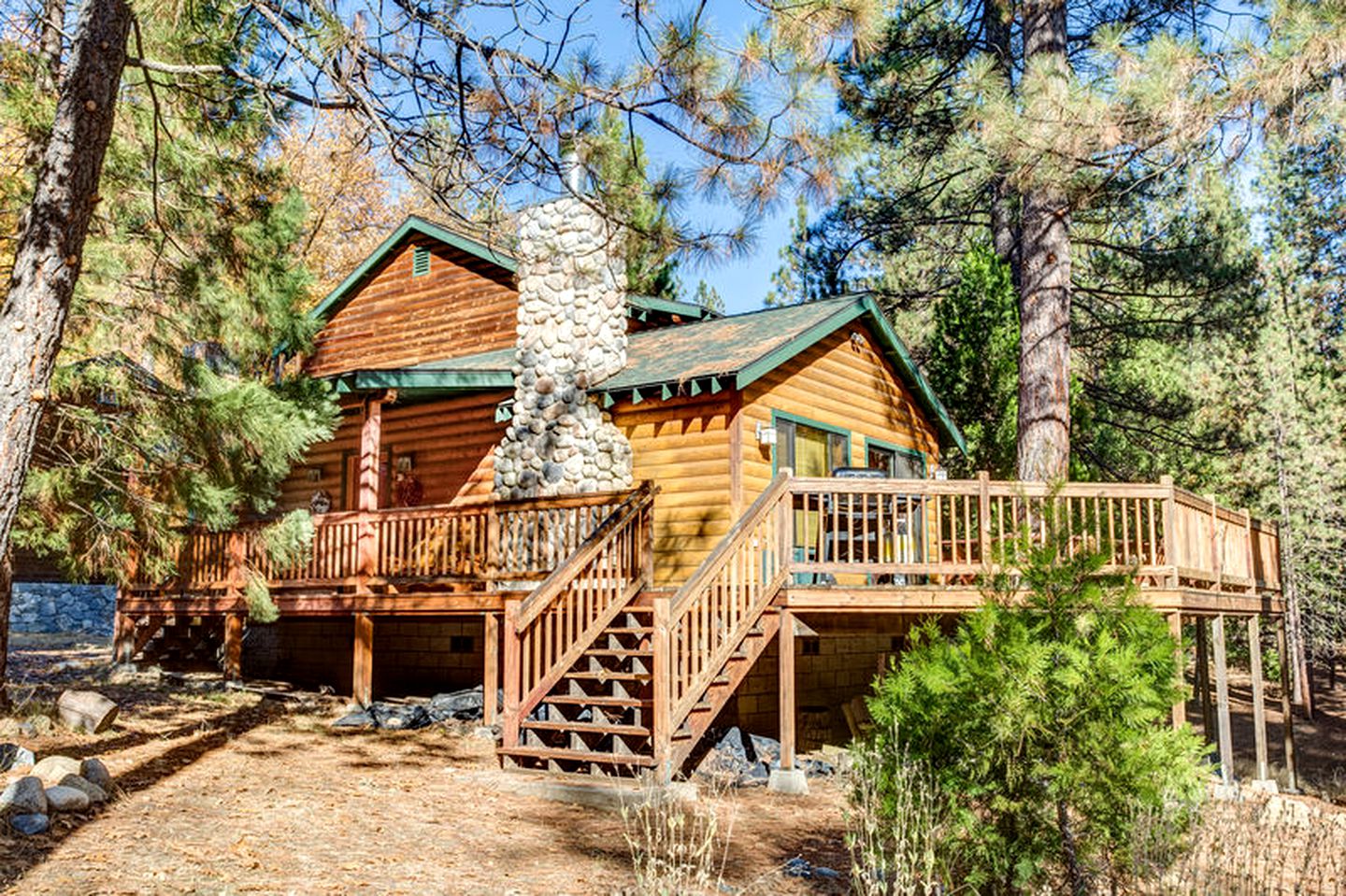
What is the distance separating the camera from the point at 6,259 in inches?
567

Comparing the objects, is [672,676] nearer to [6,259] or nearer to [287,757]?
[287,757]

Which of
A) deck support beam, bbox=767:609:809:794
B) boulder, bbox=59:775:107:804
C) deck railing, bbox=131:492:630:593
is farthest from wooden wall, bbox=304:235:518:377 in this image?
boulder, bbox=59:775:107:804

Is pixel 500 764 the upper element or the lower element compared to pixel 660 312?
lower

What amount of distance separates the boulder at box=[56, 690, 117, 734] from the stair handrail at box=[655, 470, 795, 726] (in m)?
5.11

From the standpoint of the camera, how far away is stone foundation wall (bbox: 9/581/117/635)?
77.4 feet

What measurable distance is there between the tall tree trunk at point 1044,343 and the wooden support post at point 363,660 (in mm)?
8474

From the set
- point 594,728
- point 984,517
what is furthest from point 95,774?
point 984,517

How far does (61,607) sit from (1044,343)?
21030mm

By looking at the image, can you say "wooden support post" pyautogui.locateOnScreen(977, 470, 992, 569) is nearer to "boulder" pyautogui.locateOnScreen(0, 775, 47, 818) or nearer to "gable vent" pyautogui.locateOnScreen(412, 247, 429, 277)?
"boulder" pyautogui.locateOnScreen(0, 775, 47, 818)

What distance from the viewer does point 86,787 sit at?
741cm

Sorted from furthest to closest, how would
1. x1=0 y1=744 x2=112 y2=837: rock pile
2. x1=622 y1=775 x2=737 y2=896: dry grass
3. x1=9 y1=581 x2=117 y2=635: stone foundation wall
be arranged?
x1=9 y1=581 x2=117 y2=635: stone foundation wall, x1=0 y1=744 x2=112 y2=837: rock pile, x1=622 y1=775 x2=737 y2=896: dry grass

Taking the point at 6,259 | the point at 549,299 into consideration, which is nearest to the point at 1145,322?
the point at 549,299

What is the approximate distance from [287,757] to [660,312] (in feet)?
32.1

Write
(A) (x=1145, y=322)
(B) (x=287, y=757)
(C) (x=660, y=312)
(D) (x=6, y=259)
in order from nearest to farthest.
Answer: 1. (B) (x=287, y=757)
2. (D) (x=6, y=259)
3. (C) (x=660, y=312)
4. (A) (x=1145, y=322)
